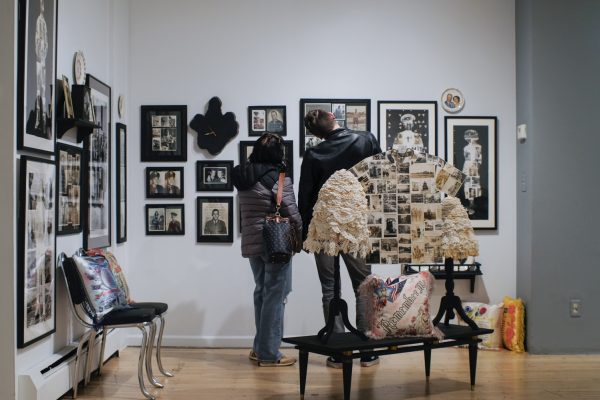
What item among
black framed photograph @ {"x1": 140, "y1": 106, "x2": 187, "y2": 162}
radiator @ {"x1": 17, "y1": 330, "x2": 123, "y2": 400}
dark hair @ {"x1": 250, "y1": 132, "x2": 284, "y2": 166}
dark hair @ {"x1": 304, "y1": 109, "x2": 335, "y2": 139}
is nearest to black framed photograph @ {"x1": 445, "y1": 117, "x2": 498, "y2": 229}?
dark hair @ {"x1": 304, "y1": 109, "x2": 335, "y2": 139}

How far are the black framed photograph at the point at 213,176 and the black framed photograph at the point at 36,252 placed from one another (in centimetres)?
183

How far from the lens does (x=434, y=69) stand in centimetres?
605

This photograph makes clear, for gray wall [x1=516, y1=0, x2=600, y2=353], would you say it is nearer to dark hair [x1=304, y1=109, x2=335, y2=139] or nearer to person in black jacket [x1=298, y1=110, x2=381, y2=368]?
person in black jacket [x1=298, y1=110, x2=381, y2=368]

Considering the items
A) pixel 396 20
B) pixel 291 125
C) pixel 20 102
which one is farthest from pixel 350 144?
pixel 20 102

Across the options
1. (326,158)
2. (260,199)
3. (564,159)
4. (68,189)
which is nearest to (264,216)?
(260,199)

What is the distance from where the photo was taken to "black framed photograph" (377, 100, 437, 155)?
6.01 meters

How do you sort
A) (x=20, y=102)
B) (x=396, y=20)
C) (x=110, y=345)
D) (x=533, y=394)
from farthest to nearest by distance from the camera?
1. (x=396, y=20)
2. (x=110, y=345)
3. (x=533, y=394)
4. (x=20, y=102)

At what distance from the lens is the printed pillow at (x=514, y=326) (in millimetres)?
5688

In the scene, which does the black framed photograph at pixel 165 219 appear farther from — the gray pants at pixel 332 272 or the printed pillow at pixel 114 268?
the gray pants at pixel 332 272

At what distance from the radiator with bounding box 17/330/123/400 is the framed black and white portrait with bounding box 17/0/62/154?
3.79 feet

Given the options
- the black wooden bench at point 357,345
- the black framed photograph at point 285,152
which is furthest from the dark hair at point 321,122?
the black wooden bench at point 357,345

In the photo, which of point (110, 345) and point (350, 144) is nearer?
point (350, 144)

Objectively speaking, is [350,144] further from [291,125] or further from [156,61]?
[156,61]

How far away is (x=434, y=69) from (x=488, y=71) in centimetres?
44
